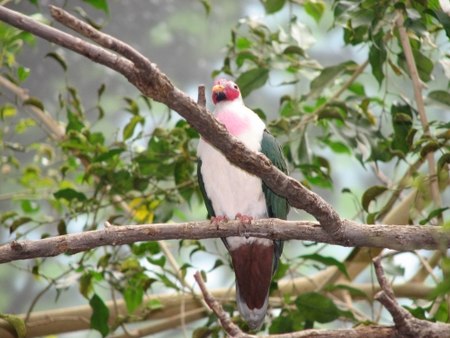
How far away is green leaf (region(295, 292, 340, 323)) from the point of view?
217 centimetres

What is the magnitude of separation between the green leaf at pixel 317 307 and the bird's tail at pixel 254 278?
4.9 inches

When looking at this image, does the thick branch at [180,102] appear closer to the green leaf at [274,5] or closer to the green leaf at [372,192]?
the green leaf at [372,192]

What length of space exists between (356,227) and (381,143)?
91 centimetres

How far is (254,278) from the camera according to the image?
7.04ft

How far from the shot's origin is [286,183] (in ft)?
4.42

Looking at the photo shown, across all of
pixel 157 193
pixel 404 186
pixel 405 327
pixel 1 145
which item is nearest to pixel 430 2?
pixel 404 186

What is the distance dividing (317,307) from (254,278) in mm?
212

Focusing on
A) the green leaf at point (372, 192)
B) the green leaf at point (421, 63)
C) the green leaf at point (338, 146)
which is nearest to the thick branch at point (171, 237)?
the green leaf at point (372, 192)

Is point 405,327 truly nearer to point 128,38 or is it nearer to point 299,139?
point 299,139

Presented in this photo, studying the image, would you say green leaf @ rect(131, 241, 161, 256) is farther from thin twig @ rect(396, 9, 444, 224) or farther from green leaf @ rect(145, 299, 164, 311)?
thin twig @ rect(396, 9, 444, 224)

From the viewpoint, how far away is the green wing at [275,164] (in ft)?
6.63

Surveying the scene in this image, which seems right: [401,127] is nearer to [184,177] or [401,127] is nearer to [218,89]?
[218,89]

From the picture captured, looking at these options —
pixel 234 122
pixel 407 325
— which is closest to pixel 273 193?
pixel 234 122

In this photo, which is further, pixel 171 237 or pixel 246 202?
pixel 246 202
